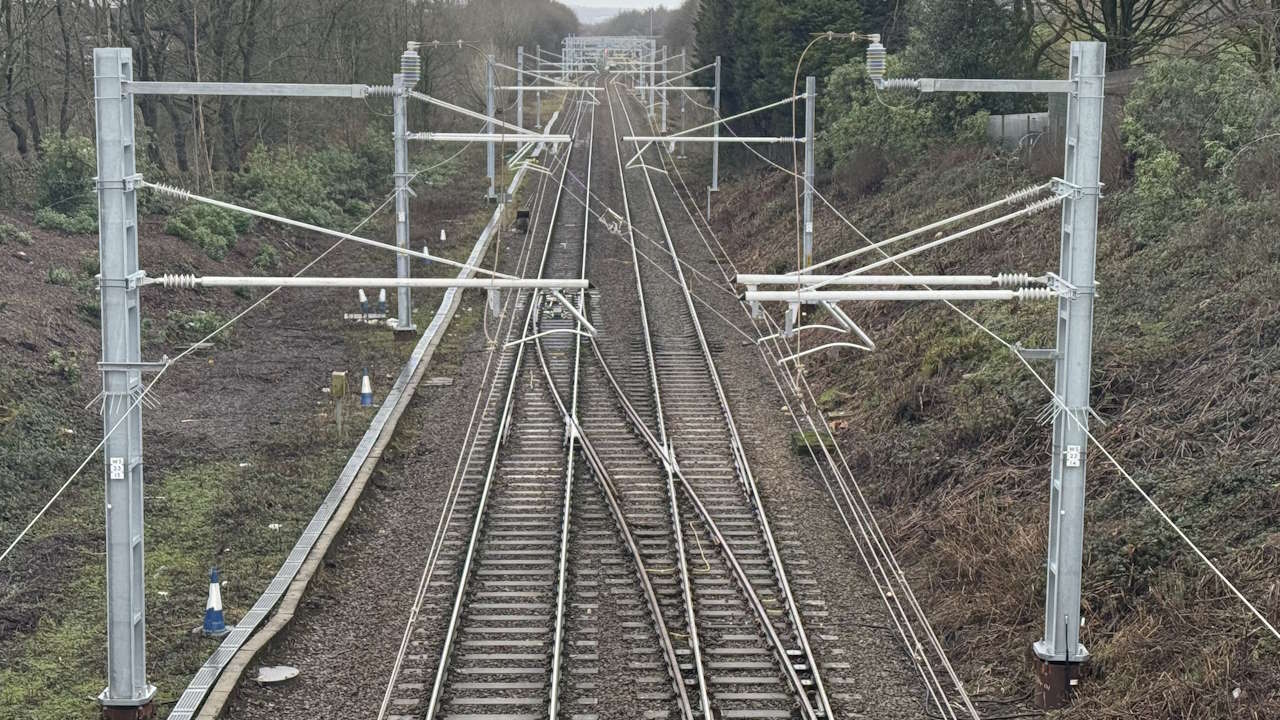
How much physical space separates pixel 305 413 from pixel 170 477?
3717mm

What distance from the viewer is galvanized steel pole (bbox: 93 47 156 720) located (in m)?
10.8

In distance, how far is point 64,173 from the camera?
3023 centimetres

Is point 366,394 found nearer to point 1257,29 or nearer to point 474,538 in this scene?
point 474,538

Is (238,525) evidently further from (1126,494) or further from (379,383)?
(1126,494)

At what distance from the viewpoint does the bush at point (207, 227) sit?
103 feet

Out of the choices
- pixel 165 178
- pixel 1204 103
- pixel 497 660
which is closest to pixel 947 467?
pixel 497 660

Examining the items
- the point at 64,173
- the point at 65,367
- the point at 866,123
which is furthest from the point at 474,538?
the point at 866,123

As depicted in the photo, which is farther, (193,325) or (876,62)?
(193,325)

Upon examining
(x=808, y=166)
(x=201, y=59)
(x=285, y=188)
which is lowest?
(x=285, y=188)

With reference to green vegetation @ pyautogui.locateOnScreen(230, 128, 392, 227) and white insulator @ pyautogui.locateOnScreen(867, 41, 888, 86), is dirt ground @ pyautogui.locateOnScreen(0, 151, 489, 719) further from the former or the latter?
white insulator @ pyautogui.locateOnScreen(867, 41, 888, 86)

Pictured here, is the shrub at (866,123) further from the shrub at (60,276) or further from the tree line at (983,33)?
the shrub at (60,276)

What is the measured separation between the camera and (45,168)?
30219 mm

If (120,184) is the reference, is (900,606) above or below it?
below

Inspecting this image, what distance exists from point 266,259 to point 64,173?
4.61 m
